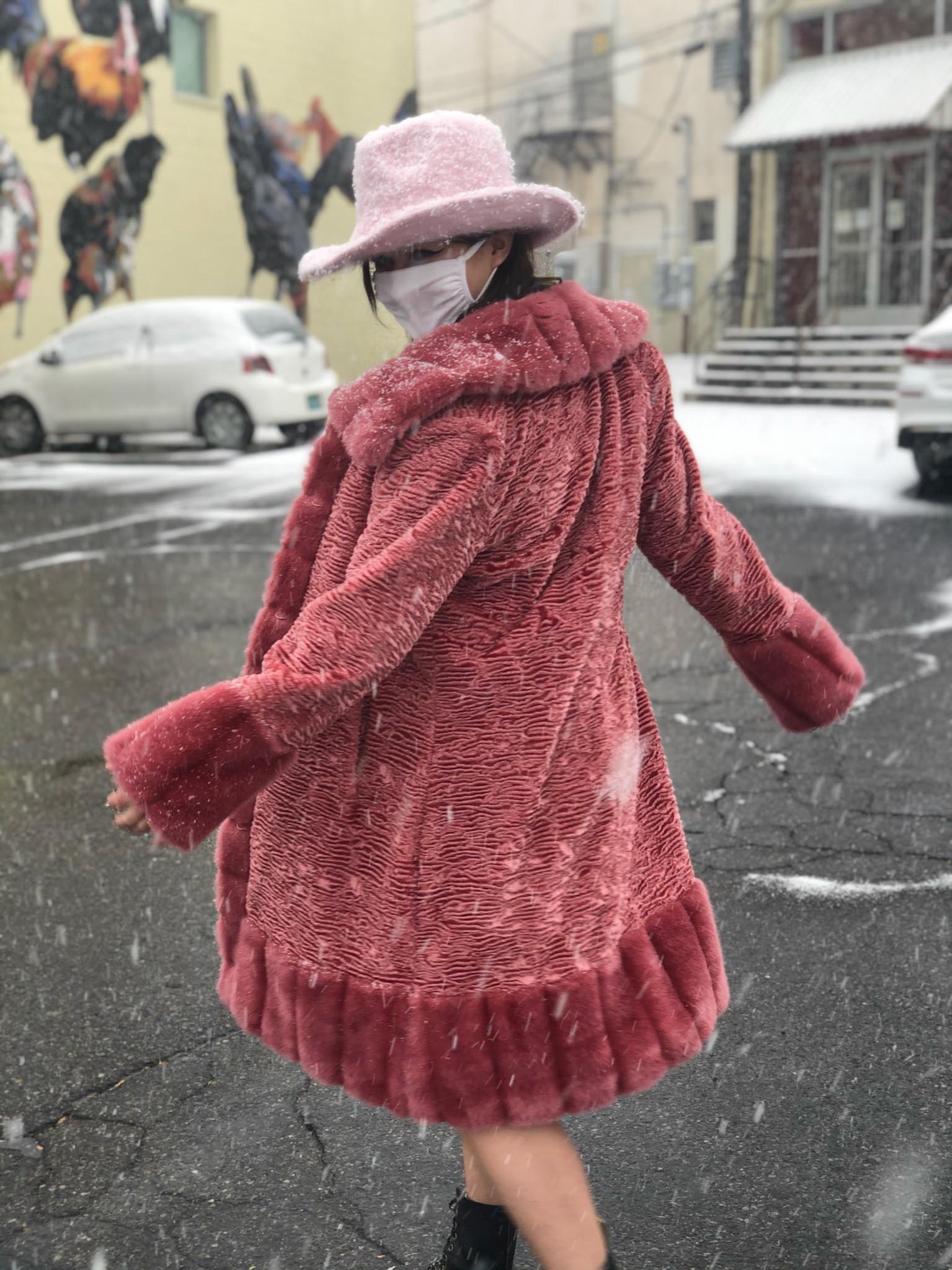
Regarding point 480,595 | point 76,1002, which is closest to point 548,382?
point 480,595

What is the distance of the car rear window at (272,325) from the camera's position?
15.3m

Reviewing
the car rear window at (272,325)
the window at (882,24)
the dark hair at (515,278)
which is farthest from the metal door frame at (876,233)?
the dark hair at (515,278)

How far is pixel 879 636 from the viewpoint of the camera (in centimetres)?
649

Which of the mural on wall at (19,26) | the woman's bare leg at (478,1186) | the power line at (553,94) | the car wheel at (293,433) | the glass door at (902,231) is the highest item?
the power line at (553,94)

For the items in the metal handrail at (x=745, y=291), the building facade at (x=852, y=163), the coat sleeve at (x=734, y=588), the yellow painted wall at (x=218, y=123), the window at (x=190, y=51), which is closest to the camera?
the coat sleeve at (x=734, y=588)

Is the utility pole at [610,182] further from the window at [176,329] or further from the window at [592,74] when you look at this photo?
the window at [176,329]

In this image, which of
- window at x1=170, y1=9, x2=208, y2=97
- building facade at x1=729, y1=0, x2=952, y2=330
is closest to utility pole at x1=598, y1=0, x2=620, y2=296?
building facade at x1=729, y1=0, x2=952, y2=330

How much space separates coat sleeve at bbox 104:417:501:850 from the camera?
5.34ft

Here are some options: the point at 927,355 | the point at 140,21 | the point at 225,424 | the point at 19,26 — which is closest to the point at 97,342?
the point at 225,424

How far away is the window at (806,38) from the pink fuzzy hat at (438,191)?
78.2ft

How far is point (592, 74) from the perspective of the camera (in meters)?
30.1

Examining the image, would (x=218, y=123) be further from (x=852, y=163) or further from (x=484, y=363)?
(x=484, y=363)

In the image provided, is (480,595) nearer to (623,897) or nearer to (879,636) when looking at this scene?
(623,897)

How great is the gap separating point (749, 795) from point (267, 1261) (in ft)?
8.31
